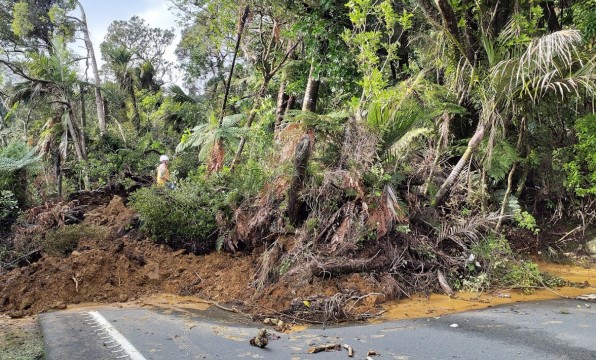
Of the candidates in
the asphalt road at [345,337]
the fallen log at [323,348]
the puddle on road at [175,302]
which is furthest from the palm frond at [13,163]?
the fallen log at [323,348]

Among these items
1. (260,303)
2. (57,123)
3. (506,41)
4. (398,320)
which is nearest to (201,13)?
(57,123)

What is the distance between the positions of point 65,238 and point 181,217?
2297mm

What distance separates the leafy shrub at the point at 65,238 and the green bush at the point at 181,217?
43.0 inches

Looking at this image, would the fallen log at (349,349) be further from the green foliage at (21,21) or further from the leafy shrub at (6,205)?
the green foliage at (21,21)

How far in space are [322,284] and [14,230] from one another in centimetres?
690

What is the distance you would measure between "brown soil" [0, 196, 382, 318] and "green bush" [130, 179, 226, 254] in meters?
0.24

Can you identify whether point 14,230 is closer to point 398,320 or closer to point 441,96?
point 398,320

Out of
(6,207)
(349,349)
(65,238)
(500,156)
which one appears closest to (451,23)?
(500,156)

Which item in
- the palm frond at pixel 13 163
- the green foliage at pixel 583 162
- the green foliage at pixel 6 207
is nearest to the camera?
the green foliage at pixel 583 162

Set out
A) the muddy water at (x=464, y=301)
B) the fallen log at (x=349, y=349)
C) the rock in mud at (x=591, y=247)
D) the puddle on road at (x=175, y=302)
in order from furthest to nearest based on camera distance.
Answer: the rock in mud at (x=591, y=247) → the puddle on road at (x=175, y=302) → the muddy water at (x=464, y=301) → the fallen log at (x=349, y=349)

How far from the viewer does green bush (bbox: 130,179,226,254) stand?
27.2ft

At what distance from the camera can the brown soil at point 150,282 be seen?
599 cm

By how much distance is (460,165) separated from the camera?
7719mm

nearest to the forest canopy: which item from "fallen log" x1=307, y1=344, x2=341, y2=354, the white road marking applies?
"fallen log" x1=307, y1=344, x2=341, y2=354
